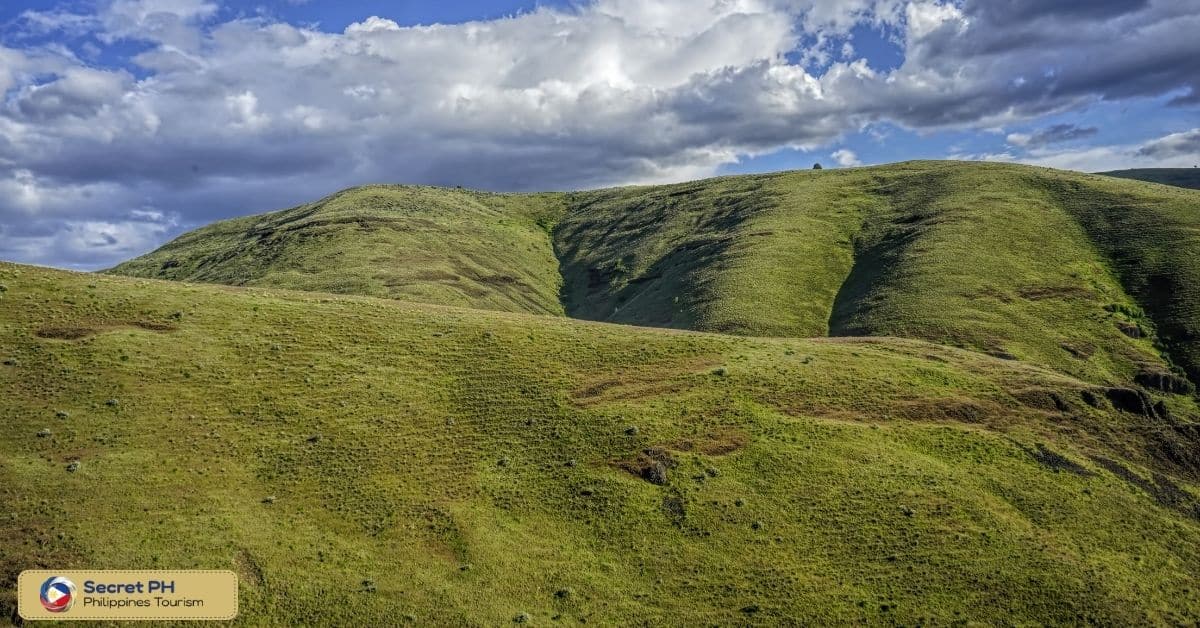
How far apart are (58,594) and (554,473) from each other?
2378cm

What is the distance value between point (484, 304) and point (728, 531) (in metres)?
89.1

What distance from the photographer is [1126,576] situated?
3803 cm

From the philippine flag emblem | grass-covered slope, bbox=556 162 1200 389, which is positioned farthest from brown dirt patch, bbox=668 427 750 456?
grass-covered slope, bbox=556 162 1200 389

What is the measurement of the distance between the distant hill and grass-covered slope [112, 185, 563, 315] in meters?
0.61

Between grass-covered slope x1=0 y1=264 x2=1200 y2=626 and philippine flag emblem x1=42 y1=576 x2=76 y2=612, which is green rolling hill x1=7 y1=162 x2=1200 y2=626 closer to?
grass-covered slope x1=0 y1=264 x2=1200 y2=626

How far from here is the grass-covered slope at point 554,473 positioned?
115 ft

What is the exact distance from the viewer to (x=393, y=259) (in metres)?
136

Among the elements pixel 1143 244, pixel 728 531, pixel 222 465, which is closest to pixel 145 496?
pixel 222 465

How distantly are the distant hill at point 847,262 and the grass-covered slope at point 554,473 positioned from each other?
132ft

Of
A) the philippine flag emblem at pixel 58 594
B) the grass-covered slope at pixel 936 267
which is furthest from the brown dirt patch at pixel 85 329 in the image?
the grass-covered slope at pixel 936 267

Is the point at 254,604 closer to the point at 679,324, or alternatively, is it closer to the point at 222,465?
the point at 222,465

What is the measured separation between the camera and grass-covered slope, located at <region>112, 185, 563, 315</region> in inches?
4872

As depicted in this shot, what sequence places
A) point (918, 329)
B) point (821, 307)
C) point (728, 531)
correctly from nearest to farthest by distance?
1. point (728, 531)
2. point (918, 329)
3. point (821, 307)

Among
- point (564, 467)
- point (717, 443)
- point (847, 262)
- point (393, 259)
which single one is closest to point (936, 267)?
point (847, 262)
